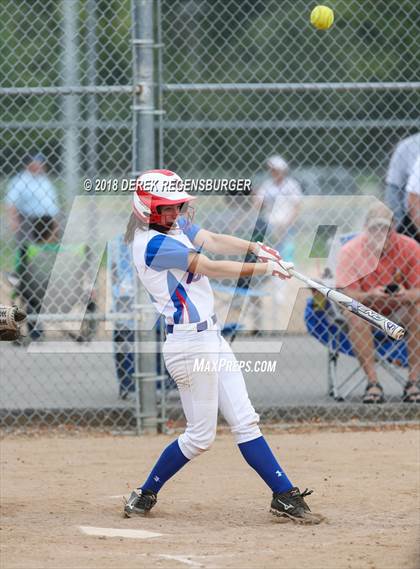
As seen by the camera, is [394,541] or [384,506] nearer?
[394,541]

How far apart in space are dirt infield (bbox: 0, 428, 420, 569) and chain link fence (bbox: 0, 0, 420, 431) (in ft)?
2.14

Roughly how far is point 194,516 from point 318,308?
3.13 m

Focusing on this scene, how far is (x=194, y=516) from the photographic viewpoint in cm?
527

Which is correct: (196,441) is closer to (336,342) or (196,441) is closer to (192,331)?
(192,331)

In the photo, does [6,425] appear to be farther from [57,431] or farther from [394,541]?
[394,541]

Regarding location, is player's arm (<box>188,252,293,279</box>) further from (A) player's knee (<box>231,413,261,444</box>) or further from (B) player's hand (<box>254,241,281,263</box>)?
(A) player's knee (<box>231,413,261,444</box>)

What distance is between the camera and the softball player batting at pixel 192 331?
505 cm

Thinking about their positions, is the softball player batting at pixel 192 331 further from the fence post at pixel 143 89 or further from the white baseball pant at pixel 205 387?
the fence post at pixel 143 89

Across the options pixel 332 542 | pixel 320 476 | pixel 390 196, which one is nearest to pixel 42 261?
pixel 390 196

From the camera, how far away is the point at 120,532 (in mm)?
4934

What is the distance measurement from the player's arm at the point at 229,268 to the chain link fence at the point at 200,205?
2.09 meters

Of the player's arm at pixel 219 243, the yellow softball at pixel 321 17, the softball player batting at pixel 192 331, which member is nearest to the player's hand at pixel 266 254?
the softball player batting at pixel 192 331

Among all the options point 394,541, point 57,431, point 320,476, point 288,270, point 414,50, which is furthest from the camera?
point 414,50

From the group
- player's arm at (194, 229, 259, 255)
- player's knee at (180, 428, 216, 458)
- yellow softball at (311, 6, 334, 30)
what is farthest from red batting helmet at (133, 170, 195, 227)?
yellow softball at (311, 6, 334, 30)
